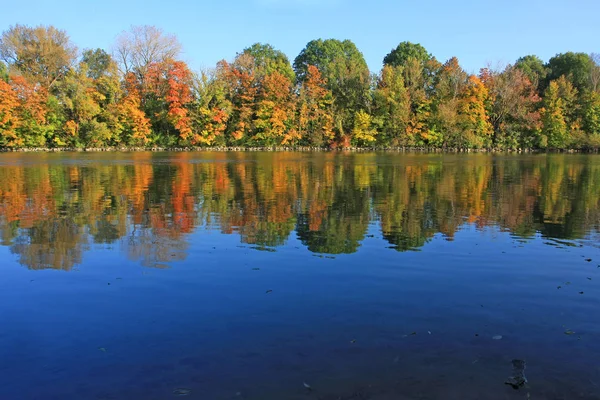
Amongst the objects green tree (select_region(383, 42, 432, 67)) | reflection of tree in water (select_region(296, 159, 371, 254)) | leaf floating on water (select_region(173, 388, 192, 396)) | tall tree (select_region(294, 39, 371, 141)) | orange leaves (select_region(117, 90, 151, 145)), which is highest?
green tree (select_region(383, 42, 432, 67))

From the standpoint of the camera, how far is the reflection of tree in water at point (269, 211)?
10641mm

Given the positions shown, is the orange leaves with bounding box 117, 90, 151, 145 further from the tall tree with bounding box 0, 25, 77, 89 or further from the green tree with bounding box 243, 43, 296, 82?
the green tree with bounding box 243, 43, 296, 82

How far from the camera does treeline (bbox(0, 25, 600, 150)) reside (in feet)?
198

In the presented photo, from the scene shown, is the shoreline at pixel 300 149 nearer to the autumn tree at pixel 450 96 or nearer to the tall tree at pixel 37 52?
the autumn tree at pixel 450 96

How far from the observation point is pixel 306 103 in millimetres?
67000

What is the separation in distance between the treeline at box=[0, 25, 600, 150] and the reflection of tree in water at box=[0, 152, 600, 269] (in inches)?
1551

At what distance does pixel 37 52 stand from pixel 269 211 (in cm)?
5756

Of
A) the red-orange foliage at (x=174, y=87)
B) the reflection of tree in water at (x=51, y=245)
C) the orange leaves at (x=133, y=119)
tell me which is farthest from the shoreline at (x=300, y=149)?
the reflection of tree in water at (x=51, y=245)

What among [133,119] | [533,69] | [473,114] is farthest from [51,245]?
[533,69]

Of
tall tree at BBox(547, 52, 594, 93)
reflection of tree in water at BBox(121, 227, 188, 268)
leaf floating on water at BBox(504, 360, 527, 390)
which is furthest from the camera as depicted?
tall tree at BBox(547, 52, 594, 93)

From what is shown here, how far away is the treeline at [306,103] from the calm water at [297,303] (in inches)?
2007

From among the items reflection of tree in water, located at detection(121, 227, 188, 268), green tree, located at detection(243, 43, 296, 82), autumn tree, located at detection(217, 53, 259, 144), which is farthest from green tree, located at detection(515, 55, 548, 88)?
reflection of tree in water, located at detection(121, 227, 188, 268)

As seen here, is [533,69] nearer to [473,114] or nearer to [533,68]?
[533,68]

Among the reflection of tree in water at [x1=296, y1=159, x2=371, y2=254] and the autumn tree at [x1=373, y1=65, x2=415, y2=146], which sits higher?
the autumn tree at [x1=373, y1=65, x2=415, y2=146]
